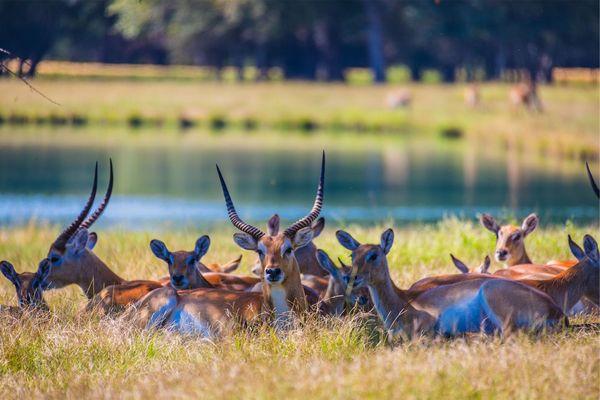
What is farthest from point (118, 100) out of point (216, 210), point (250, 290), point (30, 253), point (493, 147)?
point (250, 290)

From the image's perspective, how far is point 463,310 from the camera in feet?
24.0

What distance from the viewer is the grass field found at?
114ft

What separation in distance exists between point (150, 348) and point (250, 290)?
4.91 feet

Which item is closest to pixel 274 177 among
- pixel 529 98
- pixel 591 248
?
pixel 529 98

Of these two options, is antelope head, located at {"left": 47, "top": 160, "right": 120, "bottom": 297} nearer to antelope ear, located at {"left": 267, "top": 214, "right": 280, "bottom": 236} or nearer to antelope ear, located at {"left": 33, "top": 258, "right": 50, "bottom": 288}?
antelope ear, located at {"left": 33, "top": 258, "right": 50, "bottom": 288}

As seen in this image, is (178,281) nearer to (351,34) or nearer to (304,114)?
(304,114)

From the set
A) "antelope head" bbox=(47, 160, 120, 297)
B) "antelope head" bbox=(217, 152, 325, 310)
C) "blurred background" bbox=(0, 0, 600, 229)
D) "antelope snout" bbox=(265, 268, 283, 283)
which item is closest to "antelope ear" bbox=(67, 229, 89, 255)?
"antelope head" bbox=(47, 160, 120, 297)

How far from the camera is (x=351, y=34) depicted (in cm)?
5994

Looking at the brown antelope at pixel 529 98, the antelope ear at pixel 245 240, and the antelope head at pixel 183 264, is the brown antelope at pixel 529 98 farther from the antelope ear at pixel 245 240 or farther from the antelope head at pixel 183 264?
the antelope ear at pixel 245 240

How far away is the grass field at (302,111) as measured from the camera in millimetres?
34812

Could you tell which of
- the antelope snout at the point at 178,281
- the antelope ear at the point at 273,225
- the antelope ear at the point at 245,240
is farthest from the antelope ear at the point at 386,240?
the antelope ear at the point at 273,225

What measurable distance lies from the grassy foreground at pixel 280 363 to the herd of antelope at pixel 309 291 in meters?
0.19

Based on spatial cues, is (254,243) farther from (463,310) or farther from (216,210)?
(216,210)

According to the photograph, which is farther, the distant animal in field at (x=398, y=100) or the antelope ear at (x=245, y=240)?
the distant animal in field at (x=398, y=100)
